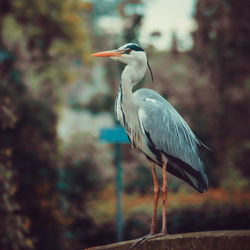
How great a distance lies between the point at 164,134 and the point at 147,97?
13.0 inches

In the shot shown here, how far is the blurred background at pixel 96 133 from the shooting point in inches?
346

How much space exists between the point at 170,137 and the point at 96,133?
1155 centimetres

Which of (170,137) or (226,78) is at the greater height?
(226,78)

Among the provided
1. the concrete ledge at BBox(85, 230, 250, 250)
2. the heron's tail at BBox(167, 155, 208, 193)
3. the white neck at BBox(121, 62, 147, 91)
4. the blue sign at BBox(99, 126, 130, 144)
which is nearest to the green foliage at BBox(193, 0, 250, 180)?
the blue sign at BBox(99, 126, 130, 144)

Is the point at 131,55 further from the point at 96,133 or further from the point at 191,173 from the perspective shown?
the point at 96,133

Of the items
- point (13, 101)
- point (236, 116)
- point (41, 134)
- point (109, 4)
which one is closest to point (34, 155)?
point (41, 134)

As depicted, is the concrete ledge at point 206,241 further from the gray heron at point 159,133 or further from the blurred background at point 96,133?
the blurred background at point 96,133

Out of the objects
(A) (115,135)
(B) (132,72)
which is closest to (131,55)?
(B) (132,72)

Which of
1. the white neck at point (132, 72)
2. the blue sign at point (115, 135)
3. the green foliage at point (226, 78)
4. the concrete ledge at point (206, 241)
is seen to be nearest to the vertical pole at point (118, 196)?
the blue sign at point (115, 135)

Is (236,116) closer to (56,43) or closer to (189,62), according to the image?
(189,62)

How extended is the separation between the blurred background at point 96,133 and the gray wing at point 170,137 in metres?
3.44

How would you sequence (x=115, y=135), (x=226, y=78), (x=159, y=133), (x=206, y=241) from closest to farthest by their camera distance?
(x=206, y=241) < (x=159, y=133) < (x=115, y=135) < (x=226, y=78)

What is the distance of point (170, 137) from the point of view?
145 inches

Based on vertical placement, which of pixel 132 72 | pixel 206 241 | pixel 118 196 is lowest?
pixel 118 196
